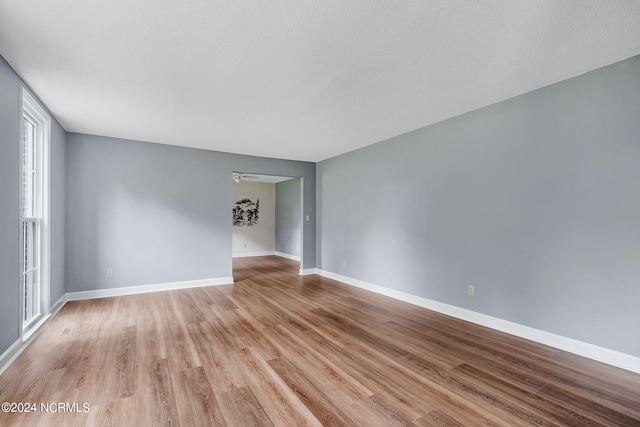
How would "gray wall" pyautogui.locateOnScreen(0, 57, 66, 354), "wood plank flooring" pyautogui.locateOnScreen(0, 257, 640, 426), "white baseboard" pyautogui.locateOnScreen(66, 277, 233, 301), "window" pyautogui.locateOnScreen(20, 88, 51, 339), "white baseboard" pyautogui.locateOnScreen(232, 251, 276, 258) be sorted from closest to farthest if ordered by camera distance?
1. "wood plank flooring" pyautogui.locateOnScreen(0, 257, 640, 426)
2. "gray wall" pyautogui.locateOnScreen(0, 57, 66, 354)
3. "window" pyautogui.locateOnScreen(20, 88, 51, 339)
4. "white baseboard" pyautogui.locateOnScreen(66, 277, 233, 301)
5. "white baseboard" pyautogui.locateOnScreen(232, 251, 276, 258)

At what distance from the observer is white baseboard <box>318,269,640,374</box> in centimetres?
235

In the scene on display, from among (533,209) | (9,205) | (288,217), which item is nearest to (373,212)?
(533,209)

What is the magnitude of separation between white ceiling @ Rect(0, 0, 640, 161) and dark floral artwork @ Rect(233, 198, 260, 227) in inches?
222

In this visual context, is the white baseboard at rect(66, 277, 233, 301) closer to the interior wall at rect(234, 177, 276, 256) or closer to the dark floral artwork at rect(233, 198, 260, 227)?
the interior wall at rect(234, 177, 276, 256)

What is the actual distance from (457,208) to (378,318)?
1686mm

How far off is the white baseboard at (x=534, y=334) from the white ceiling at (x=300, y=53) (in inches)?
94.3

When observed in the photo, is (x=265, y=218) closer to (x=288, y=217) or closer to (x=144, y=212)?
(x=288, y=217)

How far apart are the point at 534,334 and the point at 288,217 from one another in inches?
274

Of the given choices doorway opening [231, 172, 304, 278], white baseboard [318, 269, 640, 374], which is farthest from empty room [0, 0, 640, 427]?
doorway opening [231, 172, 304, 278]

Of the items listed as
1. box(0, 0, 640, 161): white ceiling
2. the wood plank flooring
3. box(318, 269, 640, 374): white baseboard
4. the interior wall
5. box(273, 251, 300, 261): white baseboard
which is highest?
box(0, 0, 640, 161): white ceiling

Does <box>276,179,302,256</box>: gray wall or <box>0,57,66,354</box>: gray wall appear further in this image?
<box>276,179,302,256</box>: gray wall

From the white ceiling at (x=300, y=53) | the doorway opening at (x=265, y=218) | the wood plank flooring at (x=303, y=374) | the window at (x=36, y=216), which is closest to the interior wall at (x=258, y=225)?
the doorway opening at (x=265, y=218)

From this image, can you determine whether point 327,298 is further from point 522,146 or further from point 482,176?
point 522,146

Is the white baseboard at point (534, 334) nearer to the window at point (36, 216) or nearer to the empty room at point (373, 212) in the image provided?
the empty room at point (373, 212)
